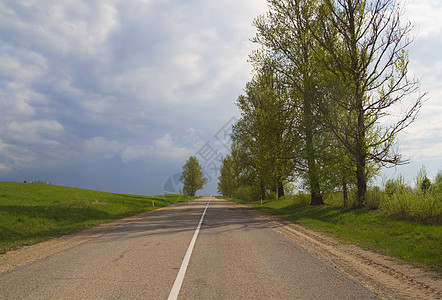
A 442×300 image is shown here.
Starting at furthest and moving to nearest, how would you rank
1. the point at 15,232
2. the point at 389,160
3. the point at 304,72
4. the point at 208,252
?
the point at 304,72
the point at 389,160
the point at 15,232
the point at 208,252

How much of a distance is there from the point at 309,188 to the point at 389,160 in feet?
20.6

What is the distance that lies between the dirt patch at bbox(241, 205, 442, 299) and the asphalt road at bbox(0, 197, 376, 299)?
1.08 ft

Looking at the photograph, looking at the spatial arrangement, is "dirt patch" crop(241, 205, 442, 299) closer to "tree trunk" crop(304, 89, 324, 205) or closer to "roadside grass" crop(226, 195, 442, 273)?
"roadside grass" crop(226, 195, 442, 273)

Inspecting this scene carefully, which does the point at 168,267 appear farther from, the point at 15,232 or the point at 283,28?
the point at 283,28

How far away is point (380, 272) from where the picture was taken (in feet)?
19.1

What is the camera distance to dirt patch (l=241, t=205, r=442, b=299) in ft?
15.5

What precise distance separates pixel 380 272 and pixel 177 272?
4.29m

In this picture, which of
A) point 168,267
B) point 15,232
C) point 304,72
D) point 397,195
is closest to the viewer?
point 168,267

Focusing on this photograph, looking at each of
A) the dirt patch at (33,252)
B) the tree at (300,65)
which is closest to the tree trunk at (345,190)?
the tree at (300,65)

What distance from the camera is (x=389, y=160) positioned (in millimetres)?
14281

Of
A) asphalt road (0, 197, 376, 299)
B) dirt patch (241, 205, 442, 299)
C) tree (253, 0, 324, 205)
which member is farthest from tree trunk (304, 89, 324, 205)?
asphalt road (0, 197, 376, 299)

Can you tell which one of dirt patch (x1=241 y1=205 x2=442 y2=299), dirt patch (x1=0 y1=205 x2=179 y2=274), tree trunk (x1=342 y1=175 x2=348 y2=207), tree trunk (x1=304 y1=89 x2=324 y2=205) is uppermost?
tree trunk (x1=304 y1=89 x2=324 y2=205)

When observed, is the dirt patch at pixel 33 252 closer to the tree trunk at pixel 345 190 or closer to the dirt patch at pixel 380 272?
the dirt patch at pixel 380 272

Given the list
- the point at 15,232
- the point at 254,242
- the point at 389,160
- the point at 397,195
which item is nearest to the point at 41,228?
the point at 15,232
